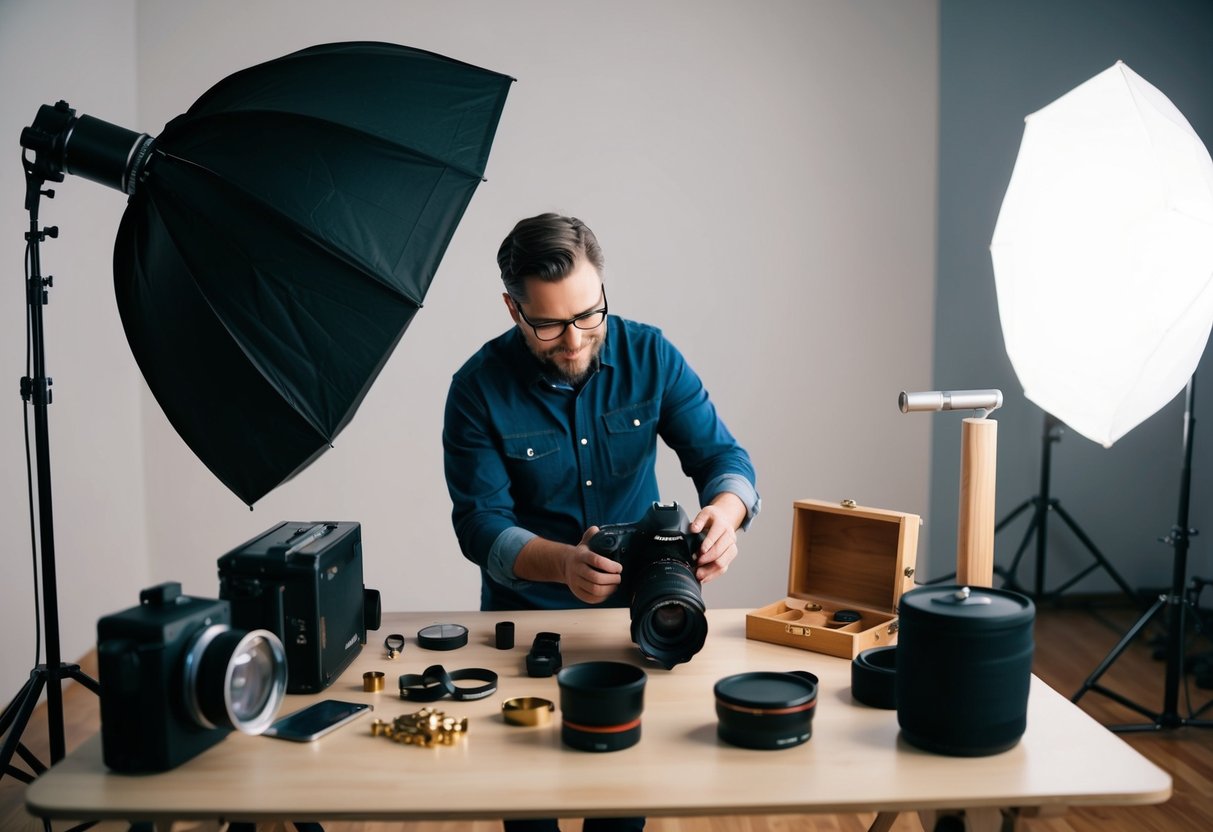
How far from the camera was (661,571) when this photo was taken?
1.40m

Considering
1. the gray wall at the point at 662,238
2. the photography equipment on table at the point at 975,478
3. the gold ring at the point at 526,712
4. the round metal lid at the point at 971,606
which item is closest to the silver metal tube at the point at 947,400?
the photography equipment on table at the point at 975,478

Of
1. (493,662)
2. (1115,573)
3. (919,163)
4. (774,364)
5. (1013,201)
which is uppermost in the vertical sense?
(919,163)

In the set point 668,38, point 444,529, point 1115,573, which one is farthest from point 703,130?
point 1115,573

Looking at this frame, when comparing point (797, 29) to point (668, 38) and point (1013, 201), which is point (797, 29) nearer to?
point (668, 38)

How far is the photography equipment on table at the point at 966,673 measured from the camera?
1.12 meters

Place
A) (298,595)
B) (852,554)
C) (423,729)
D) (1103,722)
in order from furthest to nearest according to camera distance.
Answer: (1103,722), (852,554), (298,595), (423,729)

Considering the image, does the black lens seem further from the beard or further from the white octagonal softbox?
the white octagonal softbox

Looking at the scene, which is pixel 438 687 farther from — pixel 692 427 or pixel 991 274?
pixel 991 274

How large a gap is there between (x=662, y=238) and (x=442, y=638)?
2.26 m

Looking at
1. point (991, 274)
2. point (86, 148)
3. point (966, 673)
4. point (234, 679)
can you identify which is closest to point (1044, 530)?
point (991, 274)

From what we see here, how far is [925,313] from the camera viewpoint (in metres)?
3.64

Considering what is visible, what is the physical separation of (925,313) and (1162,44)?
1.34 metres

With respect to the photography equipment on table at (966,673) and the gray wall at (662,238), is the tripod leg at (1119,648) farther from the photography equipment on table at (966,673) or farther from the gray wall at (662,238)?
the photography equipment on table at (966,673)

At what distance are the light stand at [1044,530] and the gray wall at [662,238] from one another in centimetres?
43
